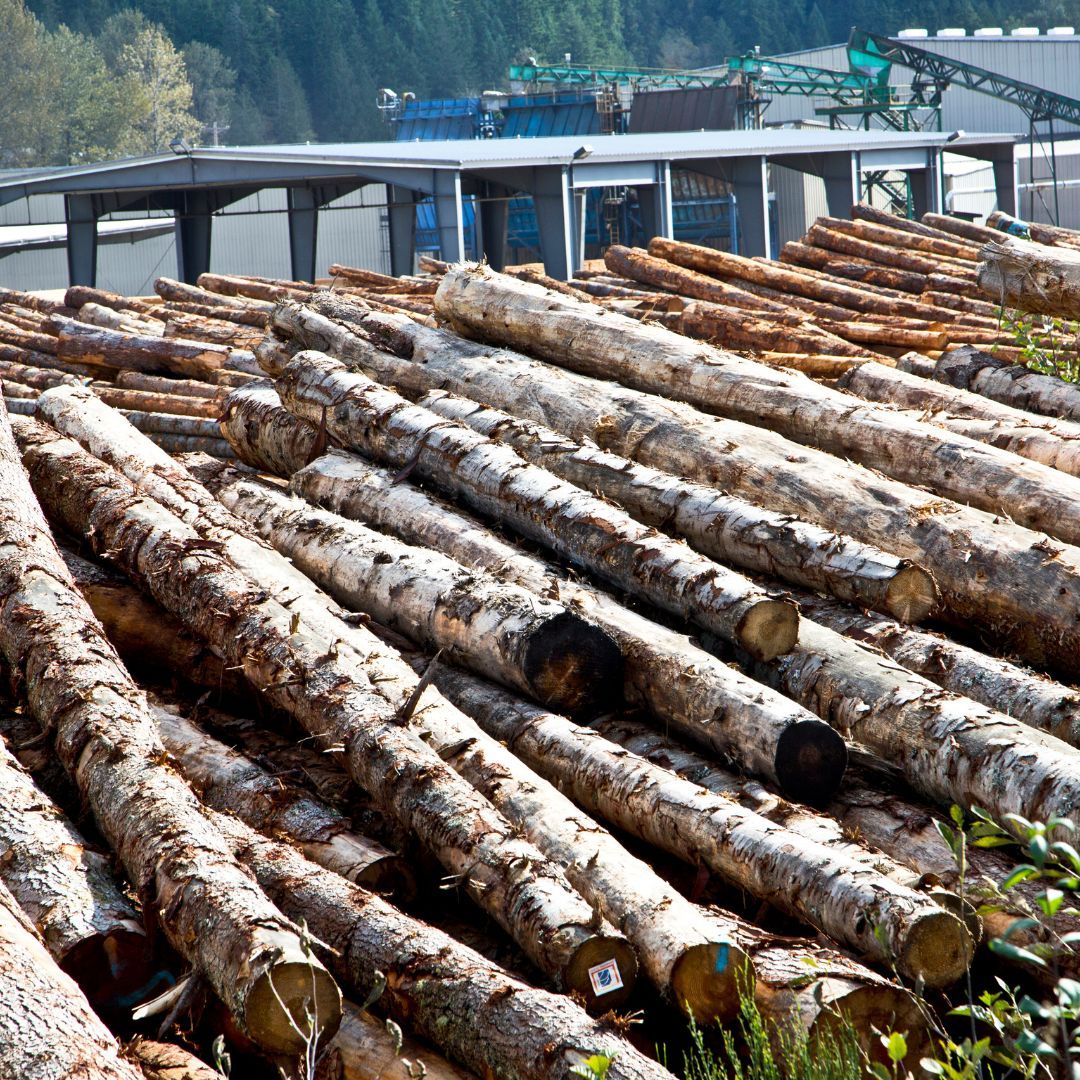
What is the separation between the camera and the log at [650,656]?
5102 millimetres

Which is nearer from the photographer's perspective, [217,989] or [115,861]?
[217,989]

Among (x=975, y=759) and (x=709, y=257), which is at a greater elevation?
(x=709, y=257)

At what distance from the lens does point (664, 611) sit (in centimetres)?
610

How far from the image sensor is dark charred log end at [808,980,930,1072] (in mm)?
3910

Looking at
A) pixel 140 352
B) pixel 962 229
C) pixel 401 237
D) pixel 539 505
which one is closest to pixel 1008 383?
pixel 539 505

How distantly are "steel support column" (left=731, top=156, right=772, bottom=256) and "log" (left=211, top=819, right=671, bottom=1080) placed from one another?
26571 millimetres

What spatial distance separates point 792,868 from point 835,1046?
80cm

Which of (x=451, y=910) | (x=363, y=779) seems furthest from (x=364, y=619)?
(x=451, y=910)

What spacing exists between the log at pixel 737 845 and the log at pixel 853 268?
11285mm

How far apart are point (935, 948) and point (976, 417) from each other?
4.75 m

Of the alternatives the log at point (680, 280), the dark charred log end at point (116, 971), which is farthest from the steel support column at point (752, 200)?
the dark charred log end at point (116, 971)

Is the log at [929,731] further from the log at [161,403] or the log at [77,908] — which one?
the log at [161,403]

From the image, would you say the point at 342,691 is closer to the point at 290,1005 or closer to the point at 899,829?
the point at 290,1005

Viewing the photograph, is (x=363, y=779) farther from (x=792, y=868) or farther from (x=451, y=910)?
(x=792, y=868)
